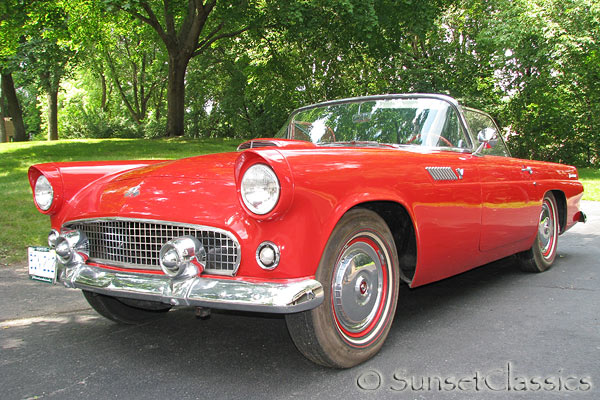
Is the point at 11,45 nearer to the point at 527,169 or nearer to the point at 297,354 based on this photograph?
the point at 527,169

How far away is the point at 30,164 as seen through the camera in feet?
42.3

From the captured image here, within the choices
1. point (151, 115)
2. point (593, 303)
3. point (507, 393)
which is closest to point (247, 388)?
point (507, 393)

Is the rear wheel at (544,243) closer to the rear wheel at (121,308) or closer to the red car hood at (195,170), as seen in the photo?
the red car hood at (195,170)

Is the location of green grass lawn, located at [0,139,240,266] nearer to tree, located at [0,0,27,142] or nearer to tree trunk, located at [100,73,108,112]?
tree, located at [0,0,27,142]

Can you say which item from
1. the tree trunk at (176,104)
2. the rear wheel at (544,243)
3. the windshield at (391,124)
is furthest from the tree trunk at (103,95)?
the rear wheel at (544,243)

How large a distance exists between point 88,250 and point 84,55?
77.6 ft

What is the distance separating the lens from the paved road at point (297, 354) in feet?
7.84

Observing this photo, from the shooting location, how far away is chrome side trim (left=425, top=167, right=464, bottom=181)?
316 cm

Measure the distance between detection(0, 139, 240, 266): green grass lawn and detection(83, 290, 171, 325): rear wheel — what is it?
2.57 metres

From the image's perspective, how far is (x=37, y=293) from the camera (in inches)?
167

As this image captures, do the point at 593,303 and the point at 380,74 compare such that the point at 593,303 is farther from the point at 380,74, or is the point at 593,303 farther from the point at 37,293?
the point at 380,74

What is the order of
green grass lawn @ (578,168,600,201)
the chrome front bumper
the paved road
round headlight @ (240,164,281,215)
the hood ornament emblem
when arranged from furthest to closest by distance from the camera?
green grass lawn @ (578,168,600,201) → the hood ornament emblem → the paved road → round headlight @ (240,164,281,215) → the chrome front bumper

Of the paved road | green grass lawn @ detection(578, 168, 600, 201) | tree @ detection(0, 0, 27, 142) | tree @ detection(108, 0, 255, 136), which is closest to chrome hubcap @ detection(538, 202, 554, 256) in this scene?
the paved road

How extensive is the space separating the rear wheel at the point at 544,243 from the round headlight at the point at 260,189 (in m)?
3.27
